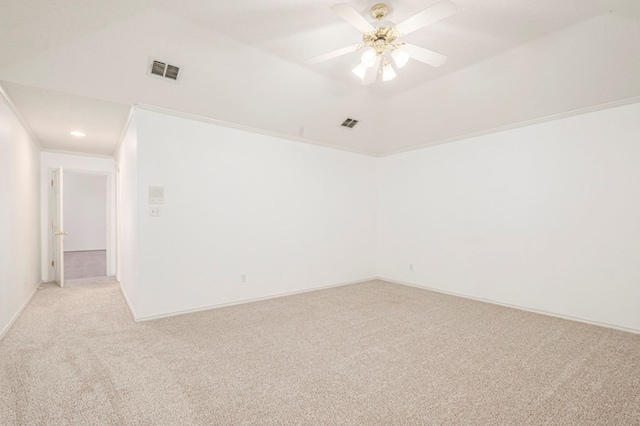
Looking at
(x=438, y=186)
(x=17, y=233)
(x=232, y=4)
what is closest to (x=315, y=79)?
(x=232, y=4)

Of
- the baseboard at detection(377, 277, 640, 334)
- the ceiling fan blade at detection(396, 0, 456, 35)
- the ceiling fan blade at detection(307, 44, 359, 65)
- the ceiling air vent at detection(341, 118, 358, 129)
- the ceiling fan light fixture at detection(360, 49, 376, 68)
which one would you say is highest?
the ceiling air vent at detection(341, 118, 358, 129)

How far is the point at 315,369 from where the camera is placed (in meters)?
2.41

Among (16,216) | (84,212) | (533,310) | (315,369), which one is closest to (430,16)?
(315,369)

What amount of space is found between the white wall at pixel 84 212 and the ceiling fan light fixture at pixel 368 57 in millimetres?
10124

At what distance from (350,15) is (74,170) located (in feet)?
20.7

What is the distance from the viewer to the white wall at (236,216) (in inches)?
141

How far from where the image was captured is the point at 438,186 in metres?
5.06

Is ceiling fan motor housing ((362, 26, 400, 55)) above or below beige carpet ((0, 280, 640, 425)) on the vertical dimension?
above

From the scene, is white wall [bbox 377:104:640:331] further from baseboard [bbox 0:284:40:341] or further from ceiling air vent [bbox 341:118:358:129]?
baseboard [bbox 0:284:40:341]

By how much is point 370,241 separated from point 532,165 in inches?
116

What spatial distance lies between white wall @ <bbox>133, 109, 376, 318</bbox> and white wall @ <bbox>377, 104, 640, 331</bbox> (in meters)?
1.47

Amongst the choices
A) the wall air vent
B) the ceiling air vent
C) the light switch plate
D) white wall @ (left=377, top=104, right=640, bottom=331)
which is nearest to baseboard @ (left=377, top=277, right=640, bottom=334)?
white wall @ (left=377, top=104, right=640, bottom=331)

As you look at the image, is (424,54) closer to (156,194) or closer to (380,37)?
(380,37)

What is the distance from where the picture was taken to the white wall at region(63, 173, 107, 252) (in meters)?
9.51
